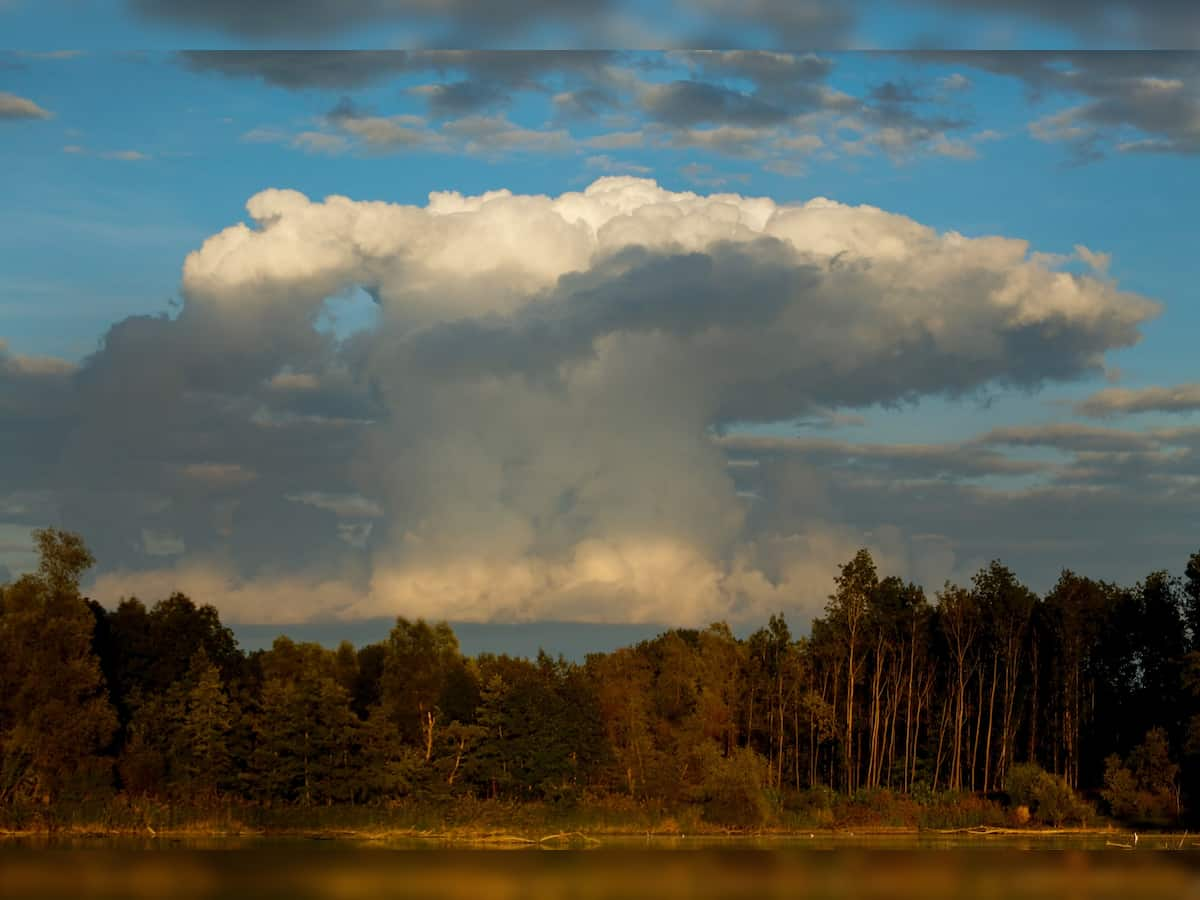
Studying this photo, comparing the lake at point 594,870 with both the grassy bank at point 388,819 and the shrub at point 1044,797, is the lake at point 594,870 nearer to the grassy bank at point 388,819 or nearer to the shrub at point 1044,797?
the grassy bank at point 388,819

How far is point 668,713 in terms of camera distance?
87.6m

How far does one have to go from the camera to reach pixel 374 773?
66.6 m

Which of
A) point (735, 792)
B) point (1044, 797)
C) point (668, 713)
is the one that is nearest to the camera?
point (735, 792)

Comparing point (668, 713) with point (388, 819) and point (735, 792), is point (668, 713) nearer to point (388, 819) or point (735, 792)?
point (735, 792)

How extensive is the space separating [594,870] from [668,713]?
1518 inches

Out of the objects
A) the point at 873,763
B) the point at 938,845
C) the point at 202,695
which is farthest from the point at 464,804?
the point at 873,763

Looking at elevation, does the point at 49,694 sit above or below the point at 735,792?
above

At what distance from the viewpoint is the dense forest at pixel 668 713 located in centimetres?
6650

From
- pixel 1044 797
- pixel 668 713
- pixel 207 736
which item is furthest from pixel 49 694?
pixel 1044 797

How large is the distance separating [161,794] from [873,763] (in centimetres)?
3755

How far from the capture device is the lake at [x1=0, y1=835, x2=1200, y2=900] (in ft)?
137

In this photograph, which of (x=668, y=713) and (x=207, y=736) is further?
(x=668, y=713)

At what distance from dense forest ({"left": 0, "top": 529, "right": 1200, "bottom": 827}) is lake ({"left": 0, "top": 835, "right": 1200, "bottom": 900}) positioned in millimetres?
5552

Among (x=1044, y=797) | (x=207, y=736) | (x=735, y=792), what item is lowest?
(x=1044, y=797)
